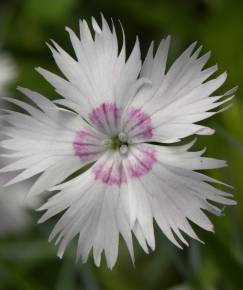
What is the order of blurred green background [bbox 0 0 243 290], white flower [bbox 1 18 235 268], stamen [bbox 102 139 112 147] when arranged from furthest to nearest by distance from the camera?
blurred green background [bbox 0 0 243 290]
stamen [bbox 102 139 112 147]
white flower [bbox 1 18 235 268]

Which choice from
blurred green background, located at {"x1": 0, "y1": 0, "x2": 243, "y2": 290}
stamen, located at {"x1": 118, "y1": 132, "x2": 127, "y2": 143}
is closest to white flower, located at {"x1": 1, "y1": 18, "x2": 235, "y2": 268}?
stamen, located at {"x1": 118, "y1": 132, "x2": 127, "y2": 143}

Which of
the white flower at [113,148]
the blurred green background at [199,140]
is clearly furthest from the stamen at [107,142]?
the blurred green background at [199,140]

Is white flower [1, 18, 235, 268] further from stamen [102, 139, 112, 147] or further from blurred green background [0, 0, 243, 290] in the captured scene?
blurred green background [0, 0, 243, 290]

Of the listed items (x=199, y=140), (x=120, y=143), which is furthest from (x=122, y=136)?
(x=199, y=140)

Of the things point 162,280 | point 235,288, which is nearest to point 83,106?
point 235,288

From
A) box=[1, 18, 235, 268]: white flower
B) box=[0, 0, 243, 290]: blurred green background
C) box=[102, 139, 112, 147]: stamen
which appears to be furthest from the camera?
box=[0, 0, 243, 290]: blurred green background

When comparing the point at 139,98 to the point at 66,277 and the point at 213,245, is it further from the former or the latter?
the point at 66,277

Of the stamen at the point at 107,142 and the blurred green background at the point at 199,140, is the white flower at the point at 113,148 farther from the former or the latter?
the blurred green background at the point at 199,140
